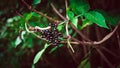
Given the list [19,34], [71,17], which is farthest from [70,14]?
[19,34]

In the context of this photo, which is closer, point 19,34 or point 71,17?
point 71,17

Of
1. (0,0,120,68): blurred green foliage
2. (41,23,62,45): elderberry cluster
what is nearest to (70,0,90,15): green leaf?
(0,0,120,68): blurred green foliage

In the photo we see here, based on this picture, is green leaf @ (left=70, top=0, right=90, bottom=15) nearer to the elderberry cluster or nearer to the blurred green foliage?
the blurred green foliage

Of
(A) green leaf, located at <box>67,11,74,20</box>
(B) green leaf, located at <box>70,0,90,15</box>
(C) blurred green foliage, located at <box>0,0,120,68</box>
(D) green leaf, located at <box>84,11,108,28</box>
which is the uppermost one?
(B) green leaf, located at <box>70,0,90,15</box>

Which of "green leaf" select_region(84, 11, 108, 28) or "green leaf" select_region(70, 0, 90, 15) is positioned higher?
"green leaf" select_region(70, 0, 90, 15)

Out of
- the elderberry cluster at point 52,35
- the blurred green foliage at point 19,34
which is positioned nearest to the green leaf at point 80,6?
the blurred green foliage at point 19,34

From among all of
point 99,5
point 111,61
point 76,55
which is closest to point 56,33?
point 99,5

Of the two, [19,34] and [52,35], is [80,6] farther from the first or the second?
[19,34]

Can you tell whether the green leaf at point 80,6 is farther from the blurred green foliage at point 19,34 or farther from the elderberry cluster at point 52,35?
the elderberry cluster at point 52,35

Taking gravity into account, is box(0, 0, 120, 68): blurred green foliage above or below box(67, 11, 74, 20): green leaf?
below
